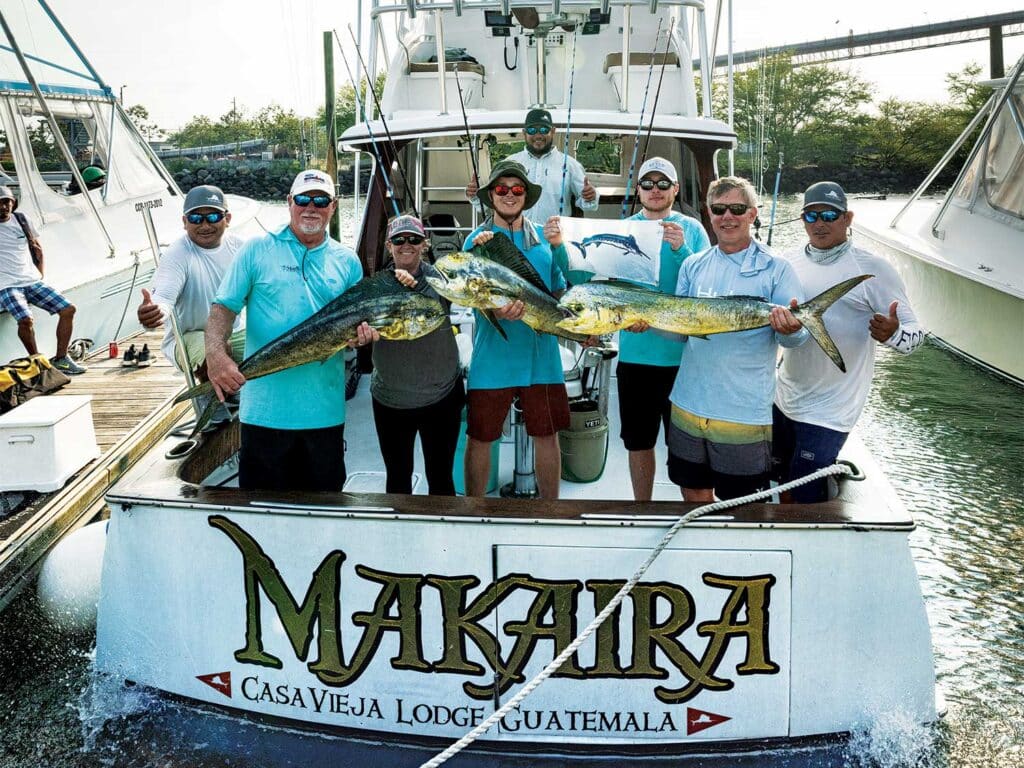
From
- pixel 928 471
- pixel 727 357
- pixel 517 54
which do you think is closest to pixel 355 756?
pixel 727 357

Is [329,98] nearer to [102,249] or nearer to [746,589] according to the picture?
[102,249]

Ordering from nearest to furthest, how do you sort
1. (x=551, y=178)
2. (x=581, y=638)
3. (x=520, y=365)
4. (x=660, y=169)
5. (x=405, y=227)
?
(x=581, y=638) < (x=405, y=227) < (x=520, y=365) < (x=660, y=169) < (x=551, y=178)

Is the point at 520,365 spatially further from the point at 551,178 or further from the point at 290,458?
the point at 551,178

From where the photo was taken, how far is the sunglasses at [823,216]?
3459mm

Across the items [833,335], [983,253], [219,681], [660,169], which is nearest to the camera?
[219,681]

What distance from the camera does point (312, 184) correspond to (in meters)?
3.34

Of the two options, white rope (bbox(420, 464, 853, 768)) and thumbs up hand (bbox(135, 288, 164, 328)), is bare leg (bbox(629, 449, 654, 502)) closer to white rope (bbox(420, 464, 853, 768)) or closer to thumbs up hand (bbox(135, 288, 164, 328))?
white rope (bbox(420, 464, 853, 768))

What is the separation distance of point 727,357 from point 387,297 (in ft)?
4.33

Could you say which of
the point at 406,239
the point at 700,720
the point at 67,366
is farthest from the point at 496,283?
the point at 67,366

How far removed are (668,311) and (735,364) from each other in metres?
0.39

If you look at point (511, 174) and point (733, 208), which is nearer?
point (733, 208)

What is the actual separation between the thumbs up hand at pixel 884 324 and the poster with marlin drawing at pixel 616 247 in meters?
0.91

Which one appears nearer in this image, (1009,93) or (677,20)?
(677,20)

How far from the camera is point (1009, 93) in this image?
418 inches
